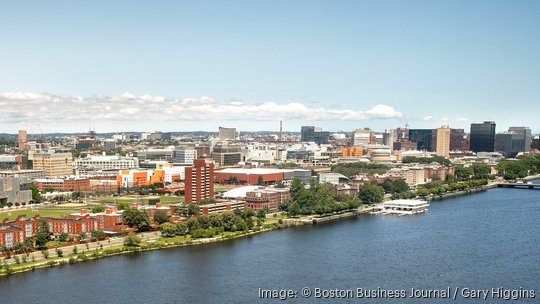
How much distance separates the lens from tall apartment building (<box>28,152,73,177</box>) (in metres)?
32.5

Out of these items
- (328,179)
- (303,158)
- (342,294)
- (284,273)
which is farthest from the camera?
(303,158)

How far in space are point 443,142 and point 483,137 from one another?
16.3ft

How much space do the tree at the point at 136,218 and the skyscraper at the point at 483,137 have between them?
4145 cm

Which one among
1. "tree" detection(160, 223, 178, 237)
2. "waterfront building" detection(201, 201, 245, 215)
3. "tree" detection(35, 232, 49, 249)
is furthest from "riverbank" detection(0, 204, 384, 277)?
"waterfront building" detection(201, 201, 245, 215)

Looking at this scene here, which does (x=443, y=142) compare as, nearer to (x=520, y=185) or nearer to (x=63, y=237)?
(x=520, y=185)

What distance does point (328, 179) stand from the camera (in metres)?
29.1

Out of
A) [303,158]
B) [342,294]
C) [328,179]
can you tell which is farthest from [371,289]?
[303,158]

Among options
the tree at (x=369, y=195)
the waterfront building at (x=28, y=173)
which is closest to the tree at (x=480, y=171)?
the tree at (x=369, y=195)

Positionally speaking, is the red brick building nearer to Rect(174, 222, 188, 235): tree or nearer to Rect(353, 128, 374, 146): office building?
Rect(174, 222, 188, 235): tree

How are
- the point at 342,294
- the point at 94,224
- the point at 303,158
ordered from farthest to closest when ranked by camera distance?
1. the point at 303,158
2. the point at 94,224
3. the point at 342,294

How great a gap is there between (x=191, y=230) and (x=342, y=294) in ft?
21.6

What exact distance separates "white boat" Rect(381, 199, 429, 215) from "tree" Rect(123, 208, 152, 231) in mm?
8522

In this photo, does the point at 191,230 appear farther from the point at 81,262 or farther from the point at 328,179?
the point at 328,179

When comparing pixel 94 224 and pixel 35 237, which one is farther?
pixel 94 224
